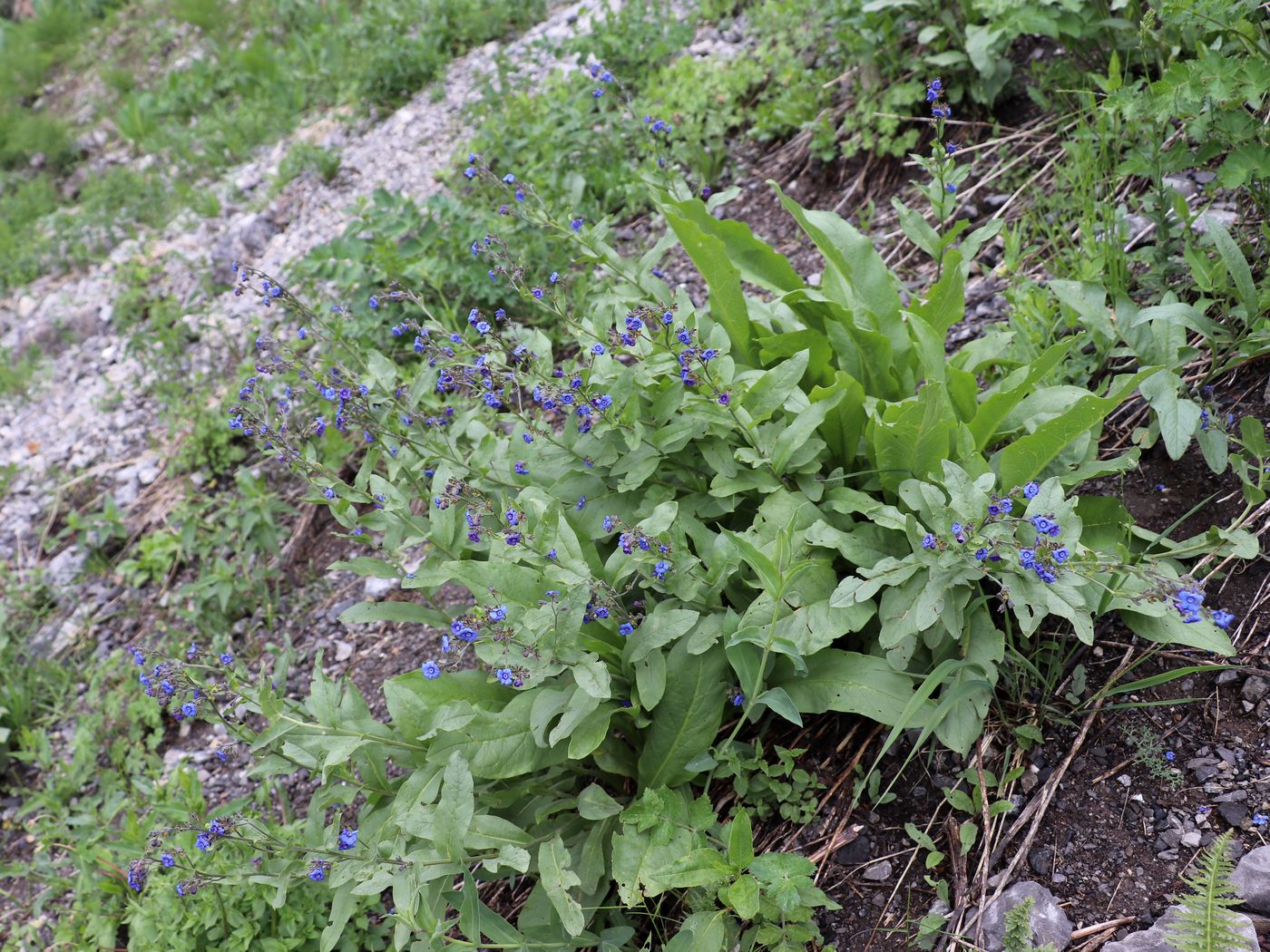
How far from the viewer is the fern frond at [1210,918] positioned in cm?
177

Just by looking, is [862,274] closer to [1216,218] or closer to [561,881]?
[1216,218]

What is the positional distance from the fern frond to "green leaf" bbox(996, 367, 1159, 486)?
3.12 ft

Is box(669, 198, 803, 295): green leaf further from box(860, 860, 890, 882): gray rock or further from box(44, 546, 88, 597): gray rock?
box(44, 546, 88, 597): gray rock

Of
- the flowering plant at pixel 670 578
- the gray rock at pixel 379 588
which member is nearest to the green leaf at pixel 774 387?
the flowering plant at pixel 670 578

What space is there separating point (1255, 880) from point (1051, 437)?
1.06 meters

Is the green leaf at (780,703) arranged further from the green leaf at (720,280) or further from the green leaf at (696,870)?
the green leaf at (720,280)

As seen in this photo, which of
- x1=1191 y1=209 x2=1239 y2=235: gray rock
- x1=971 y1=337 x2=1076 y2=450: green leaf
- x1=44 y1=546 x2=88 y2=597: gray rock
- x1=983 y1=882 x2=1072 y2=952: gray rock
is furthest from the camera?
x1=44 y1=546 x2=88 y2=597: gray rock

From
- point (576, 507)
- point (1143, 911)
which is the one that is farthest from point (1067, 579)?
point (576, 507)

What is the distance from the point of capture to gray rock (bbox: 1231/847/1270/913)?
1.93 meters

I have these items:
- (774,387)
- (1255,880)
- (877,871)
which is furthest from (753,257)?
(1255,880)

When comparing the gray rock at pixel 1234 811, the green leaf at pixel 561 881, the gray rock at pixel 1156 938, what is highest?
the green leaf at pixel 561 881

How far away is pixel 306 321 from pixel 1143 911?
2.78 meters

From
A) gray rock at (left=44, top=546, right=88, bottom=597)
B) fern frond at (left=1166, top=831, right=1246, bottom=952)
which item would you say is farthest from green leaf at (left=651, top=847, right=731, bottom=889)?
gray rock at (left=44, top=546, right=88, bottom=597)

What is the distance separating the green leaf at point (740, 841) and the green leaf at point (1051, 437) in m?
1.11
